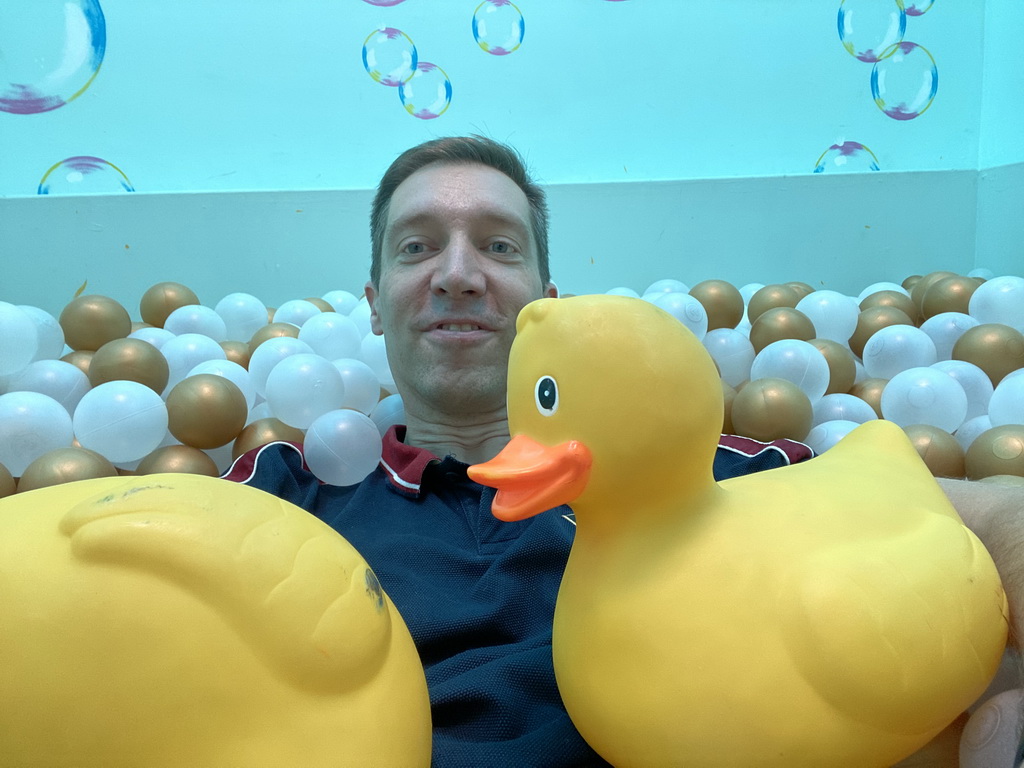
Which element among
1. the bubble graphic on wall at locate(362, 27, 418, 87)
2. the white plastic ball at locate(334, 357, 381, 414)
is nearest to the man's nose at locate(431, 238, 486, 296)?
the white plastic ball at locate(334, 357, 381, 414)

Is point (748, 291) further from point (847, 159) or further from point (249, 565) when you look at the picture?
point (249, 565)

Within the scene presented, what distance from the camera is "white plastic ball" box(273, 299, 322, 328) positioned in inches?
69.1

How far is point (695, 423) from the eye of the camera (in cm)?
52

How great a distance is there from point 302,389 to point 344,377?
16 centimetres

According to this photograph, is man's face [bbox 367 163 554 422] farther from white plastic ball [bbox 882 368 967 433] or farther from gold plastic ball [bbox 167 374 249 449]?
white plastic ball [bbox 882 368 967 433]

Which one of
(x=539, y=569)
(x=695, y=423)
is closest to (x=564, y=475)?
(x=695, y=423)

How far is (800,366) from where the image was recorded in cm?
135

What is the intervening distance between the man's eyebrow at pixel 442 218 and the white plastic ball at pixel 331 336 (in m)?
0.37

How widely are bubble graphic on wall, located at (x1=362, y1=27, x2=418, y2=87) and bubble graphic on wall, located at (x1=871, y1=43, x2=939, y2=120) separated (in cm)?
145

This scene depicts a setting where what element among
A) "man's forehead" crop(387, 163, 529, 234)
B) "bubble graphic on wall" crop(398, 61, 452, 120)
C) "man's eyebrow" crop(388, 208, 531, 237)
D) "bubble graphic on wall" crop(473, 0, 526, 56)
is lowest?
"man's eyebrow" crop(388, 208, 531, 237)

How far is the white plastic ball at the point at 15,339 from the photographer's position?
4.20ft

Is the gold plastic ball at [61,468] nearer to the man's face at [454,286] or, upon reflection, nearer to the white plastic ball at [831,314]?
the man's face at [454,286]

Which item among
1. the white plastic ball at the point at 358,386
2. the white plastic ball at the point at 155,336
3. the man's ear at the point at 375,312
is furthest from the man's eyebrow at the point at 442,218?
the white plastic ball at the point at 155,336

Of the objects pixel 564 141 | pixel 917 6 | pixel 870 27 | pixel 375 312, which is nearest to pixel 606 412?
pixel 375 312
